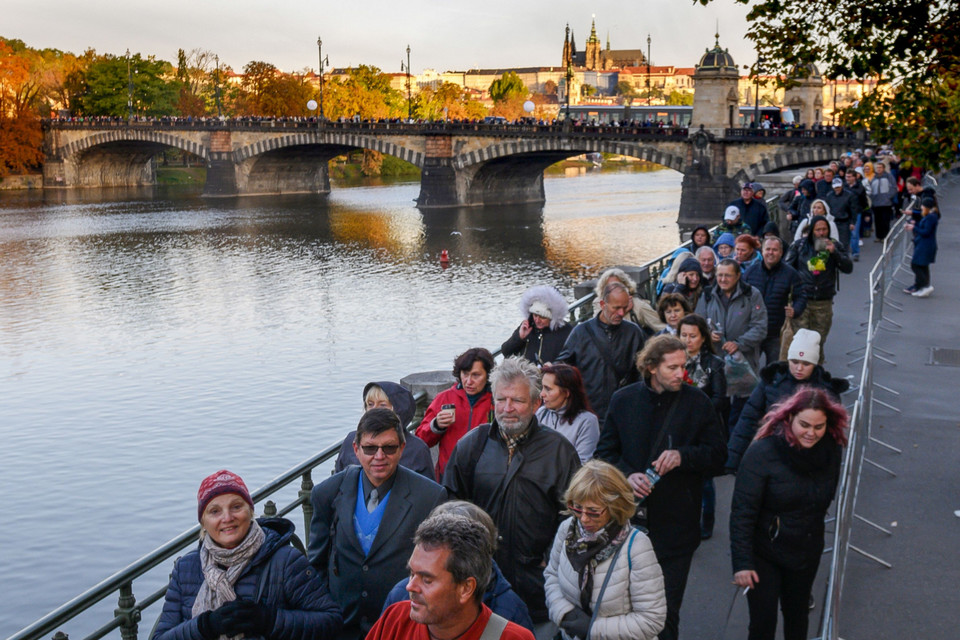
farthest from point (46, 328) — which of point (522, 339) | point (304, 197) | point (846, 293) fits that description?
point (304, 197)

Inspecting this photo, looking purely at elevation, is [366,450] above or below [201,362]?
above

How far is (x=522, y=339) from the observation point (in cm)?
642

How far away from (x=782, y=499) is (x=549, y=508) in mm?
945

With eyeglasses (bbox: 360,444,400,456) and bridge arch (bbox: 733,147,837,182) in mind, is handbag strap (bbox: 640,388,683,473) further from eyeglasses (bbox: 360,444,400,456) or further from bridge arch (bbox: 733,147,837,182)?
bridge arch (bbox: 733,147,837,182)

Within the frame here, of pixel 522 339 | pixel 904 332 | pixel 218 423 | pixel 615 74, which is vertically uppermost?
pixel 615 74

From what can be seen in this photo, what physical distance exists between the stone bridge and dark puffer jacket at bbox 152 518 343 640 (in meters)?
36.6

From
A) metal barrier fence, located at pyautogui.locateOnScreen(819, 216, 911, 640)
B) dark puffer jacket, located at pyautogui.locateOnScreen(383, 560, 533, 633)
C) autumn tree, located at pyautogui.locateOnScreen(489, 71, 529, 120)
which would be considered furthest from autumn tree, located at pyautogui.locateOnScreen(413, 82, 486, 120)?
dark puffer jacket, located at pyautogui.locateOnScreen(383, 560, 533, 633)

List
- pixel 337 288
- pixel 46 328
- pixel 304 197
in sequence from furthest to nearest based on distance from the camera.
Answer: pixel 304 197, pixel 337 288, pixel 46 328

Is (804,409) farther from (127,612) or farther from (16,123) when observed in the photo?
(16,123)

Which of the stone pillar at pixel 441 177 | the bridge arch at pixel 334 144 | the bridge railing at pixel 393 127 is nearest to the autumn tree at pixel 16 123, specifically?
the bridge railing at pixel 393 127

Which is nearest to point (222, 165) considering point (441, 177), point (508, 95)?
point (441, 177)

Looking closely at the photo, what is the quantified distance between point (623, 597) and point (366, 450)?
100 cm

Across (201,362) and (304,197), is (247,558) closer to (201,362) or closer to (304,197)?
(201,362)

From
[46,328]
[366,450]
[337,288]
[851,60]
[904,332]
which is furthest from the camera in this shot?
[337,288]
